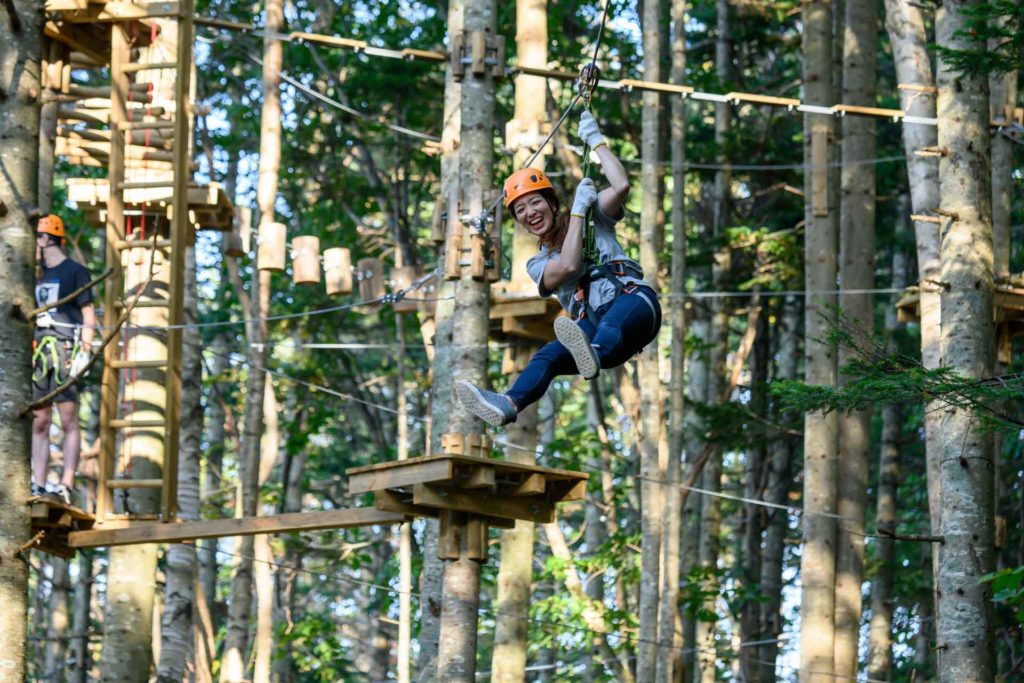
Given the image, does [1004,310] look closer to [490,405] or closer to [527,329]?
[527,329]

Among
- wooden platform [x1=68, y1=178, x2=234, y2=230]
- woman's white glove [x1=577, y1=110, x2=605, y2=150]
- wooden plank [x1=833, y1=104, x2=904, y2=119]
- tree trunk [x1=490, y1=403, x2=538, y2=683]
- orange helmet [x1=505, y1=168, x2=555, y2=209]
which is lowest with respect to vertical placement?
tree trunk [x1=490, y1=403, x2=538, y2=683]

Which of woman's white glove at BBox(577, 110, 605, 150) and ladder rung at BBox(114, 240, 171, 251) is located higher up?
ladder rung at BBox(114, 240, 171, 251)

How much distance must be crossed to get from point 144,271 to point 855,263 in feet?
19.4

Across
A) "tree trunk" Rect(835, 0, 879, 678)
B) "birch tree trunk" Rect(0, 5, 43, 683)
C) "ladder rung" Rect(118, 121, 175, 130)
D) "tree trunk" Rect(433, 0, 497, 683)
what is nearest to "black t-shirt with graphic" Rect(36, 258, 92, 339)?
"ladder rung" Rect(118, 121, 175, 130)

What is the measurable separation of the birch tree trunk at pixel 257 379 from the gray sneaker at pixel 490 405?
7898 millimetres

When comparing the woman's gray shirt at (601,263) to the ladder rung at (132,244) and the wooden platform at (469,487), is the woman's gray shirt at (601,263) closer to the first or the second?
the wooden platform at (469,487)

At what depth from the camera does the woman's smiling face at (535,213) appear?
22.4ft

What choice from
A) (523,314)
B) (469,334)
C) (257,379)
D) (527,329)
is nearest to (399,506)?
(469,334)

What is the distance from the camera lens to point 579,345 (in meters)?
6.43

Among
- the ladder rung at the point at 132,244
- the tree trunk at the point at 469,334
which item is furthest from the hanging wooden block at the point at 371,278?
the tree trunk at the point at 469,334

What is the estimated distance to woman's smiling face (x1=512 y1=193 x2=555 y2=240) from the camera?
6816mm

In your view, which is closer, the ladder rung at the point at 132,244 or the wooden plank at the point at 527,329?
the ladder rung at the point at 132,244

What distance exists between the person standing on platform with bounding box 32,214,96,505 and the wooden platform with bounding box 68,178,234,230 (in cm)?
64

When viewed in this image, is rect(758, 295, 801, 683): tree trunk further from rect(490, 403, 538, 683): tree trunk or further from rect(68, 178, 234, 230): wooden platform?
rect(68, 178, 234, 230): wooden platform
